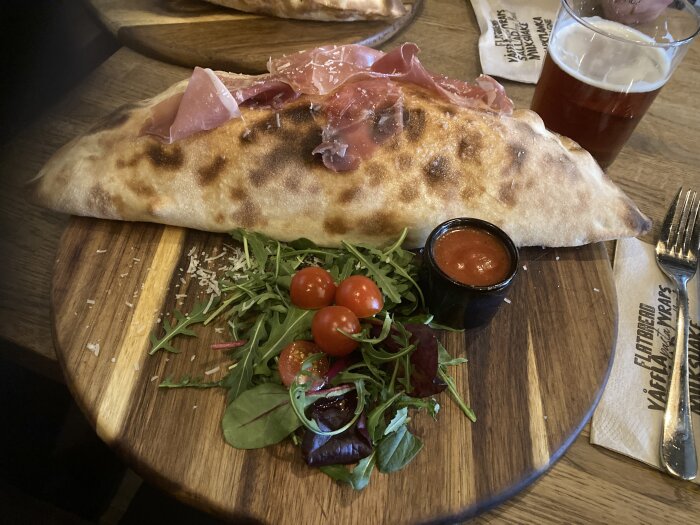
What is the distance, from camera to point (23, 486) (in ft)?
7.96

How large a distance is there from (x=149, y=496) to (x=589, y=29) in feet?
8.75

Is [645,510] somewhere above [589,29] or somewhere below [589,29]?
below

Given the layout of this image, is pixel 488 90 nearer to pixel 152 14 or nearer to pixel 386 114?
pixel 386 114

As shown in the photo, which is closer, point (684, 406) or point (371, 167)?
point (684, 406)

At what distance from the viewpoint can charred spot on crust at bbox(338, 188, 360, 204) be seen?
6.66 ft

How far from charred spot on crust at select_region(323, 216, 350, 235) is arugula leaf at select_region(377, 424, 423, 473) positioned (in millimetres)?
763

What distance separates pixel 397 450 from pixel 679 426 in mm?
936

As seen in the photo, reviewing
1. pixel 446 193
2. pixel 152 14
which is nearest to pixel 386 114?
pixel 446 193

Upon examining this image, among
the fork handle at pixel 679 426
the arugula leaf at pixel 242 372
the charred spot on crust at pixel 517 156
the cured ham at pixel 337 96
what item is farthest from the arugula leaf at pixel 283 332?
the fork handle at pixel 679 426

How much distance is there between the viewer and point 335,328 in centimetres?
163

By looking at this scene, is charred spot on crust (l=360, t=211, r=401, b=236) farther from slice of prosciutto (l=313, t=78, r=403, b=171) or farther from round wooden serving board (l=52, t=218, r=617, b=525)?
round wooden serving board (l=52, t=218, r=617, b=525)

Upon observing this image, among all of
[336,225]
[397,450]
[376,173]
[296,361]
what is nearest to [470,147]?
[376,173]

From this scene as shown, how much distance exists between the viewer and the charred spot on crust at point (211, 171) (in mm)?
2073

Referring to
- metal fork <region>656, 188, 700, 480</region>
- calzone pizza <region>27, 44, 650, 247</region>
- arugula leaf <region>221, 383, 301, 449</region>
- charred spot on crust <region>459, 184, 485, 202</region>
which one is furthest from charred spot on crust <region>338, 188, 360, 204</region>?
metal fork <region>656, 188, 700, 480</region>
